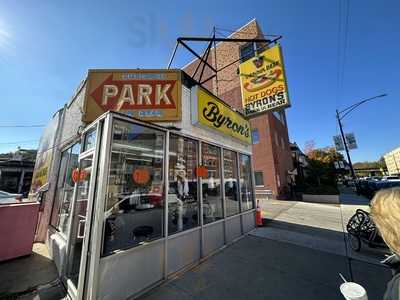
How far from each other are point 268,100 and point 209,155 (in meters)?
2.62

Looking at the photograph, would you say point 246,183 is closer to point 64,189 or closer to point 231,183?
point 231,183

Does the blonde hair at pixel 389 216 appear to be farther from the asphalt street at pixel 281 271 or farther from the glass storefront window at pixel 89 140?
the glass storefront window at pixel 89 140

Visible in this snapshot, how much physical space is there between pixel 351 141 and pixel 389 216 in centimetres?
1741

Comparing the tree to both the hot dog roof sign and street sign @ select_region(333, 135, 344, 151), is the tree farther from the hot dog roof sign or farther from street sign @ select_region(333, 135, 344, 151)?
the hot dog roof sign

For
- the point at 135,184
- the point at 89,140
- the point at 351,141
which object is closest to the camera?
the point at 89,140

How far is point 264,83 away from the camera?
5906 millimetres

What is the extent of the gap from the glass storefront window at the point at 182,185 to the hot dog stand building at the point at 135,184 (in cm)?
3

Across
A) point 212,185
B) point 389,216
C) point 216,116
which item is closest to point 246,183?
point 212,185

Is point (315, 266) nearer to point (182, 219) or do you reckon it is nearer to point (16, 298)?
point (182, 219)

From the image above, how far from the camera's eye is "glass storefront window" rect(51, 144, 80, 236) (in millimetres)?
4578

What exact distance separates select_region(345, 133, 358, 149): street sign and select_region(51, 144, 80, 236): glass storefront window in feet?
60.2

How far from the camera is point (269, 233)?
21.3 feet

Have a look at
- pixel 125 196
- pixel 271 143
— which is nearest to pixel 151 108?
pixel 125 196

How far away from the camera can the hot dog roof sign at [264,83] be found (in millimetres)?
5508
